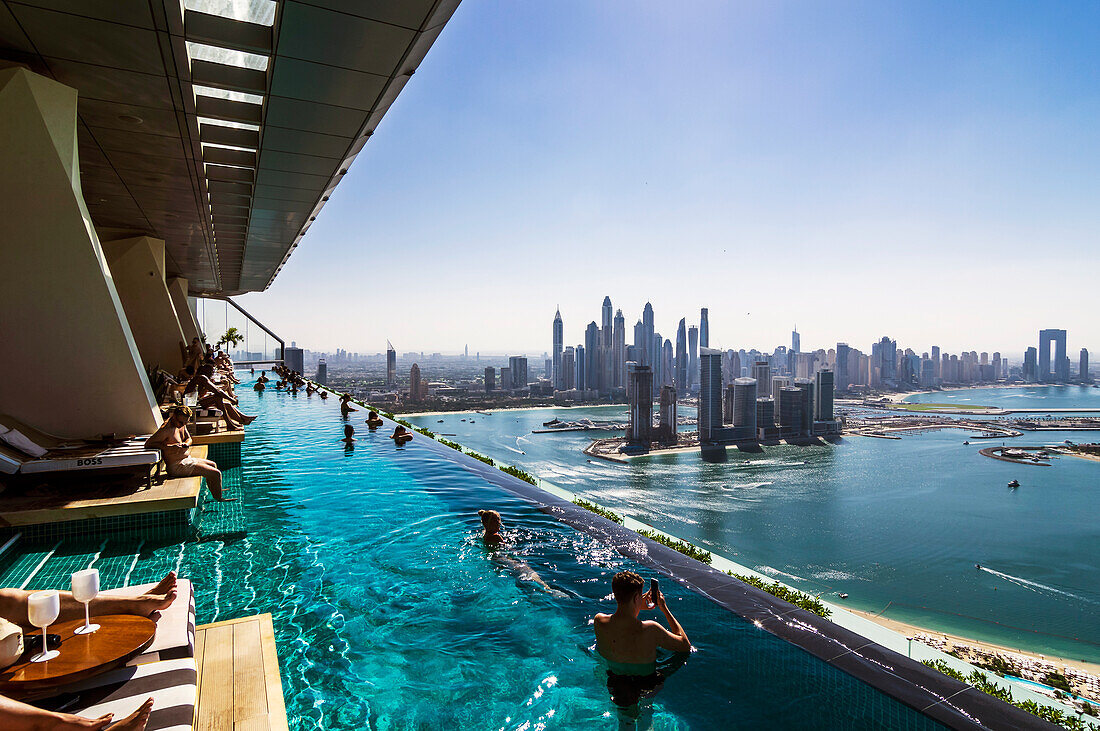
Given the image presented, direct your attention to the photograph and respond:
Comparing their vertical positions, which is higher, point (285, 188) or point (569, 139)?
point (569, 139)

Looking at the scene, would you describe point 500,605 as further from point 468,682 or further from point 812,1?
point 812,1

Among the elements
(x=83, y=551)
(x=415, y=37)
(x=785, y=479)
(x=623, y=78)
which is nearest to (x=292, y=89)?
(x=415, y=37)

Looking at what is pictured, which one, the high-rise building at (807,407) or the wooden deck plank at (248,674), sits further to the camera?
the high-rise building at (807,407)

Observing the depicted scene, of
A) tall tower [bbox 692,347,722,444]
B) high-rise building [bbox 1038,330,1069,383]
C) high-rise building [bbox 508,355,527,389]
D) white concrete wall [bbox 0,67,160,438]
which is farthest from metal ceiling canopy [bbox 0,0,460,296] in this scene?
high-rise building [bbox 1038,330,1069,383]

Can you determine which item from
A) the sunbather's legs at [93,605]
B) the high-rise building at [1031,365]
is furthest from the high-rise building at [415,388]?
the high-rise building at [1031,365]

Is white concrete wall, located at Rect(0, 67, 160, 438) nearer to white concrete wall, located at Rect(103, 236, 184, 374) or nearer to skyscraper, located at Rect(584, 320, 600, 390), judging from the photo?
white concrete wall, located at Rect(103, 236, 184, 374)

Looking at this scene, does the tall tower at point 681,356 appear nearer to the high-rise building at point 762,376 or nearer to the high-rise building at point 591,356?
the high-rise building at point 591,356
